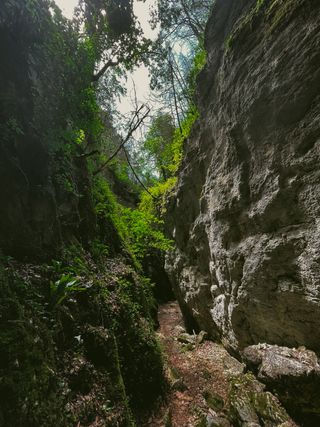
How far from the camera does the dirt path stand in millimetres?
4828

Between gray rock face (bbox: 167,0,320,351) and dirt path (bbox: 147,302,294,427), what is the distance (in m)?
0.65

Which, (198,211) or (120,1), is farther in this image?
(198,211)

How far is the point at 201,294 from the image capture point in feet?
28.2

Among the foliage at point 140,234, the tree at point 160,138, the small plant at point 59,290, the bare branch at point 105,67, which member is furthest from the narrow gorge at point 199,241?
the tree at point 160,138

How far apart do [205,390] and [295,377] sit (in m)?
2.33

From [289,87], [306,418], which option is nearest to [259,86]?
[289,87]

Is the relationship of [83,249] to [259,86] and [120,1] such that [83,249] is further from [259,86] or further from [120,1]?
[120,1]

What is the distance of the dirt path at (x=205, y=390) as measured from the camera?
483 cm

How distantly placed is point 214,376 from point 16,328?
5.35 meters

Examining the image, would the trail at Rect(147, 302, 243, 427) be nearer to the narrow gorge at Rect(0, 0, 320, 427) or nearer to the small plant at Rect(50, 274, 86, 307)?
the narrow gorge at Rect(0, 0, 320, 427)

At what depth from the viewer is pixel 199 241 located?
8539 mm

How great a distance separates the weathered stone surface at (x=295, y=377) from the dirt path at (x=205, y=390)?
0.93 ft

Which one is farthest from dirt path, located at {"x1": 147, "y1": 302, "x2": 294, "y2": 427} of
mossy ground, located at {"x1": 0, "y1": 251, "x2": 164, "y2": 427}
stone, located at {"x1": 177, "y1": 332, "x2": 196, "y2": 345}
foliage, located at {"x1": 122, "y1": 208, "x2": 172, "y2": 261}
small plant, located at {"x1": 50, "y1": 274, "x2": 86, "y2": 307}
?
foliage, located at {"x1": 122, "y1": 208, "x2": 172, "y2": 261}

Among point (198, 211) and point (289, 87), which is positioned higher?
point (289, 87)
